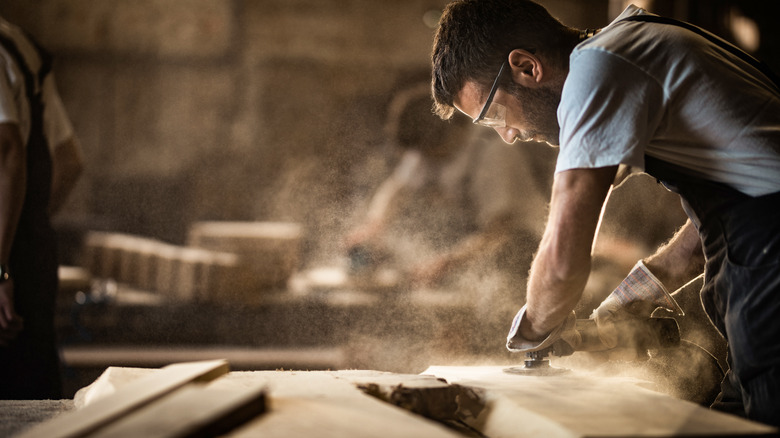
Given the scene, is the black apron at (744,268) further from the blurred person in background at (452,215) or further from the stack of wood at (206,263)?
the stack of wood at (206,263)

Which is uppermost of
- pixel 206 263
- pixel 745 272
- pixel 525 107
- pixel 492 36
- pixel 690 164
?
pixel 492 36

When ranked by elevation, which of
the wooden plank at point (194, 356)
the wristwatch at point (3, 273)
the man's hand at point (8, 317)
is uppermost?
the wristwatch at point (3, 273)

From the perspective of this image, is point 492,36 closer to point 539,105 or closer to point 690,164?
point 539,105

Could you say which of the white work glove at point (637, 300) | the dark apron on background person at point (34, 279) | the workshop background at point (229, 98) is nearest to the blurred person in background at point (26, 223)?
the dark apron on background person at point (34, 279)

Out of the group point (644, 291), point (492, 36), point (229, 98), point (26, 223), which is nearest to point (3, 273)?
point (26, 223)

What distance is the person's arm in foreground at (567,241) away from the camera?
1.42 meters

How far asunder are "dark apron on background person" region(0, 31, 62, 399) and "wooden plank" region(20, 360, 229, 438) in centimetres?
191

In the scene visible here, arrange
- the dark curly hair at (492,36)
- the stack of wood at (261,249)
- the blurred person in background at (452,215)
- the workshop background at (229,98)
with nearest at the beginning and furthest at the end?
the dark curly hair at (492,36) → the blurred person in background at (452,215) → the stack of wood at (261,249) → the workshop background at (229,98)

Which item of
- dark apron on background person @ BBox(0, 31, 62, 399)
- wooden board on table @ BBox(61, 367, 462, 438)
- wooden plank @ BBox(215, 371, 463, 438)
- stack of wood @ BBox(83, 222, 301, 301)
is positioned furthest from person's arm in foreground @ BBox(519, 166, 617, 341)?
stack of wood @ BBox(83, 222, 301, 301)

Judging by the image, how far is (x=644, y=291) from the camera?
6.10 feet

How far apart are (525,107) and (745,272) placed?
679 millimetres

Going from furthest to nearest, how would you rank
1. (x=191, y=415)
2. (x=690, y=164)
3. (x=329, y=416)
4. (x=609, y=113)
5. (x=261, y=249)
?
(x=261, y=249) < (x=690, y=164) < (x=609, y=113) < (x=329, y=416) < (x=191, y=415)

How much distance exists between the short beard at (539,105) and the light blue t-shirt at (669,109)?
299 mm

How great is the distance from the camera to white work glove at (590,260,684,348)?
1.83 m
